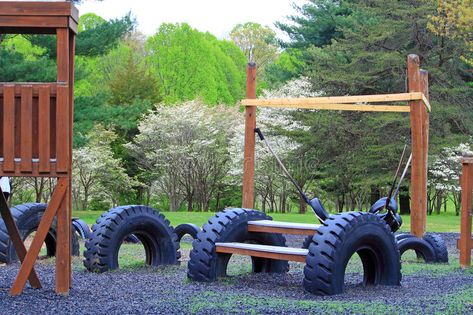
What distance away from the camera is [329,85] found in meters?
33.6

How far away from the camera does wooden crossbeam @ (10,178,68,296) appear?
7.27 m

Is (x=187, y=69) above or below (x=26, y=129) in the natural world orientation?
above

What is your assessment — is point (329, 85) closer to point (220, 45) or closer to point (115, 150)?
point (115, 150)

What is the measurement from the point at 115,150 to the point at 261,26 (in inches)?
1152

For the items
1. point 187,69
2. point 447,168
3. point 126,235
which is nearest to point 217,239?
point 126,235

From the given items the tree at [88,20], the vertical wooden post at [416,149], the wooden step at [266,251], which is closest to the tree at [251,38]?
the tree at [88,20]

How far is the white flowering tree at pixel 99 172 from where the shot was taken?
36.5m

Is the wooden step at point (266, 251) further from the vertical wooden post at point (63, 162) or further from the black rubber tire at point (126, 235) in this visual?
the vertical wooden post at point (63, 162)

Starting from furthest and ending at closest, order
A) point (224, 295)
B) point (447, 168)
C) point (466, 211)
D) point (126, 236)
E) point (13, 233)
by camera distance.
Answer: point (447, 168), point (466, 211), point (126, 236), point (13, 233), point (224, 295)

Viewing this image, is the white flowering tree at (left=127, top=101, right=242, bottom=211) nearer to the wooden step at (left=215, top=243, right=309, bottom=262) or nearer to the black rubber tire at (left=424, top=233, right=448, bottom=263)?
the black rubber tire at (left=424, top=233, right=448, bottom=263)

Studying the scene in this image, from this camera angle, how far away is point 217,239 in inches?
334

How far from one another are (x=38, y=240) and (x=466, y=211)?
6.05m

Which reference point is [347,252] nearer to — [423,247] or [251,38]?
[423,247]

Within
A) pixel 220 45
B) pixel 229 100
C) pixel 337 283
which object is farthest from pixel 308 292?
pixel 220 45
